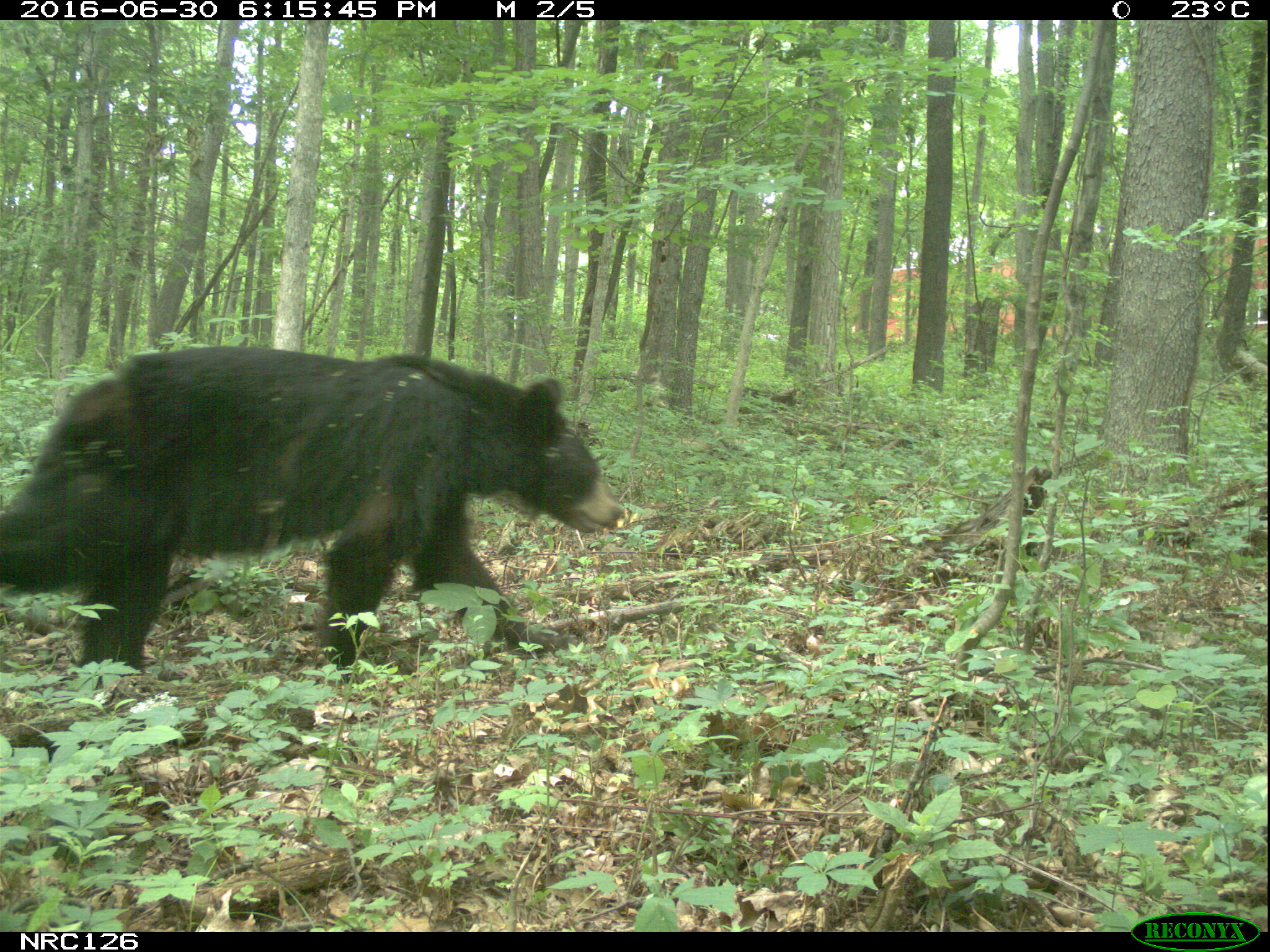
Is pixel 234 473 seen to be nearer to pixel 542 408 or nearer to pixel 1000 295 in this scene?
pixel 542 408

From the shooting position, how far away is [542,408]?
452 cm

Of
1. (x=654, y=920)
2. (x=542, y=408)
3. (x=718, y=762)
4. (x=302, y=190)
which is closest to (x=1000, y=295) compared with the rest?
(x=542, y=408)

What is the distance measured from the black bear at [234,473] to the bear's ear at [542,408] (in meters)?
0.34

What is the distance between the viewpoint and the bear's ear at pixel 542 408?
14.5 ft

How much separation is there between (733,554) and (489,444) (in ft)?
6.14

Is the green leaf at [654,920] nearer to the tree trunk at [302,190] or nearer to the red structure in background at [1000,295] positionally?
the red structure in background at [1000,295]

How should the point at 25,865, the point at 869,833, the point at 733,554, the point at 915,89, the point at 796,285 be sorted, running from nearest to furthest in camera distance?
the point at 25,865
the point at 869,833
the point at 733,554
the point at 915,89
the point at 796,285

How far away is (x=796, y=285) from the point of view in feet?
55.9
